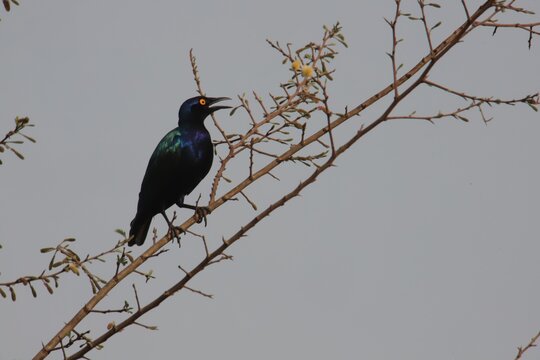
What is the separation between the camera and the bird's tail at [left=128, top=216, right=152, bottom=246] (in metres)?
6.96

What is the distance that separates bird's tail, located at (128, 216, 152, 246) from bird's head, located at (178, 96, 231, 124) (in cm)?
103

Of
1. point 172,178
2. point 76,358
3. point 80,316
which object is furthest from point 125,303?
point 172,178

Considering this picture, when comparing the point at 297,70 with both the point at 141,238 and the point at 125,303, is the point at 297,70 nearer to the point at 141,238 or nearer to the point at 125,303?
the point at 125,303

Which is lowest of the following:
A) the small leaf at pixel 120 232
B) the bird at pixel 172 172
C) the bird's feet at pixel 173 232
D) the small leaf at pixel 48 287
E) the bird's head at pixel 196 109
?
the small leaf at pixel 48 287

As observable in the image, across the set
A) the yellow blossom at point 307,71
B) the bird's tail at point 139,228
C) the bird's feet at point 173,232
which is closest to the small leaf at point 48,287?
the bird's feet at point 173,232

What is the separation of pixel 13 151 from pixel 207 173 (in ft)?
13.3

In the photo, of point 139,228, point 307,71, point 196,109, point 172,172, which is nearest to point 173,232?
point 172,172

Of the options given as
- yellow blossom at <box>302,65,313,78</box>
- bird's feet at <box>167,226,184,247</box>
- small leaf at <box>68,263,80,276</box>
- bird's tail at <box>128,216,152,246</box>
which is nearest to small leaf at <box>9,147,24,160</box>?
small leaf at <box>68,263,80,276</box>

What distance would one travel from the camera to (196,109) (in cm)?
726

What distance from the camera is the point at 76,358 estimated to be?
2.62m

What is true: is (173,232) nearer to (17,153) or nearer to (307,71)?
(307,71)

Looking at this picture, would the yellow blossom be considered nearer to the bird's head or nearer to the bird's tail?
the bird's head

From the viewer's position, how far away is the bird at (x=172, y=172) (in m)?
6.73

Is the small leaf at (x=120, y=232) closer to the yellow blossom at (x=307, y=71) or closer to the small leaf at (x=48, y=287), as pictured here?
the small leaf at (x=48, y=287)
